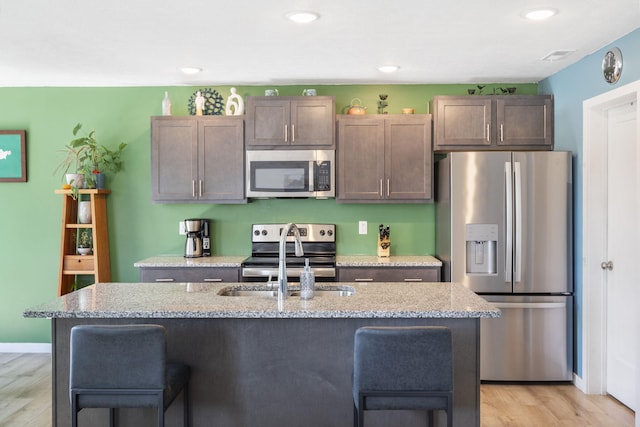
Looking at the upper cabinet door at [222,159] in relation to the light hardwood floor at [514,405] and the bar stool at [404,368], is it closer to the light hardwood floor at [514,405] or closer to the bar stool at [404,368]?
the light hardwood floor at [514,405]

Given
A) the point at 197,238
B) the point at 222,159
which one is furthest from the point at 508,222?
the point at 197,238

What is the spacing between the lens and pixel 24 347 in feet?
16.1

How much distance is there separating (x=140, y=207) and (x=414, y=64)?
2.67m

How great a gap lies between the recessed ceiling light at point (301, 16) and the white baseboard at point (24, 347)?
366 centimetres

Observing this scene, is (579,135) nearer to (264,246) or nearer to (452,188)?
(452,188)

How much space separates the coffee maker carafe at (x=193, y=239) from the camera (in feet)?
15.5

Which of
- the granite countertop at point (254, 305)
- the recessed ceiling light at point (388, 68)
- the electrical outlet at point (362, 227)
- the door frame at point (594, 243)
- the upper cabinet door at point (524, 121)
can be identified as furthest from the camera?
the electrical outlet at point (362, 227)

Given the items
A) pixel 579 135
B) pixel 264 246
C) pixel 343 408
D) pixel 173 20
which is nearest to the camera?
pixel 343 408

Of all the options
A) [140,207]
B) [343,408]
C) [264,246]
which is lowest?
[343,408]

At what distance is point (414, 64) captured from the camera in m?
4.14

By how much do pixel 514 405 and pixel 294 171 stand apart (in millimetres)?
2362

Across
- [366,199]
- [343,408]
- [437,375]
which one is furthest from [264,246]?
[437,375]

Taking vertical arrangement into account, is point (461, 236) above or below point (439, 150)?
below

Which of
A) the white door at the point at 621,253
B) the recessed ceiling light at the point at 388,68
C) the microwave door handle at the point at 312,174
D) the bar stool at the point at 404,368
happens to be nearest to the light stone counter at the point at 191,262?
the microwave door handle at the point at 312,174
